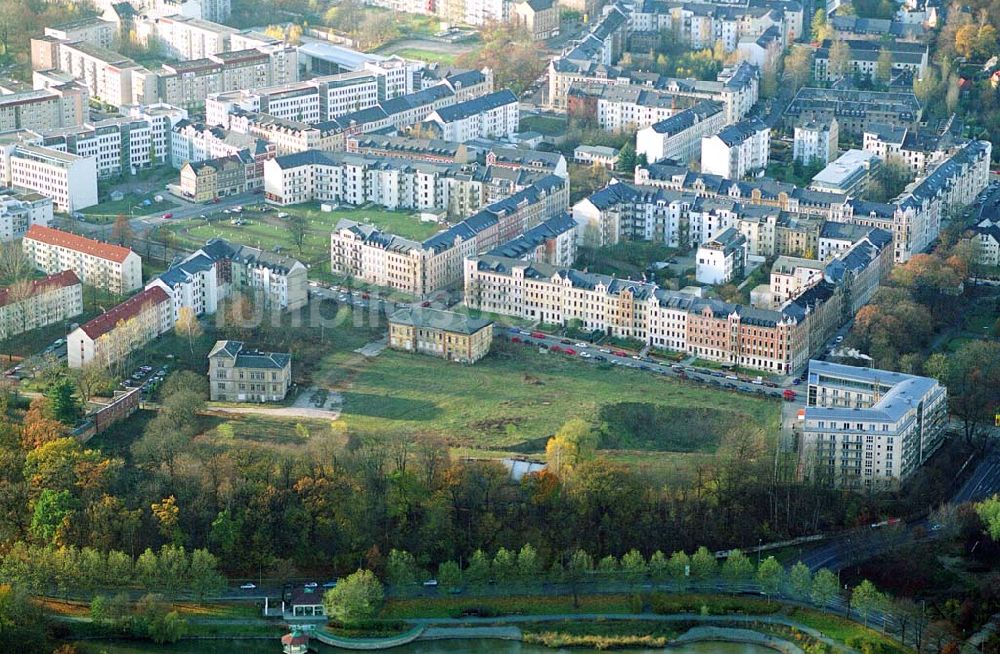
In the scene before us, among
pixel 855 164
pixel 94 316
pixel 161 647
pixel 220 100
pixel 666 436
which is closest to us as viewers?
Answer: pixel 161 647

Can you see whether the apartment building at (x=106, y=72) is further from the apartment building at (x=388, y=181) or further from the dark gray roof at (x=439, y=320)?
the dark gray roof at (x=439, y=320)

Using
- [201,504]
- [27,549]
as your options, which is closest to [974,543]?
[201,504]

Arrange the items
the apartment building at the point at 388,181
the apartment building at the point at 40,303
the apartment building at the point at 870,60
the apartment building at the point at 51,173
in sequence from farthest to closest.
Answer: the apartment building at the point at 870,60 < the apartment building at the point at 51,173 < the apartment building at the point at 388,181 < the apartment building at the point at 40,303

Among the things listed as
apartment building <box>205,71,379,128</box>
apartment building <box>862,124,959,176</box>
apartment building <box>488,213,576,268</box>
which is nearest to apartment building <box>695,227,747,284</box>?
apartment building <box>488,213,576,268</box>

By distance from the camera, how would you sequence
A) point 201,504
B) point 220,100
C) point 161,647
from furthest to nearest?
point 220,100
point 201,504
point 161,647

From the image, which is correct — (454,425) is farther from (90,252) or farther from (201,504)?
(90,252)

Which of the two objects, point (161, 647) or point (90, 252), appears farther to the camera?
point (90, 252)

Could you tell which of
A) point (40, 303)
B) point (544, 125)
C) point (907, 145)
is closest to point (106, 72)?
point (544, 125)

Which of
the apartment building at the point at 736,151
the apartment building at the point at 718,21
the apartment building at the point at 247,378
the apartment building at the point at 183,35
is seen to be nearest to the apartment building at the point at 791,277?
the apartment building at the point at 736,151
